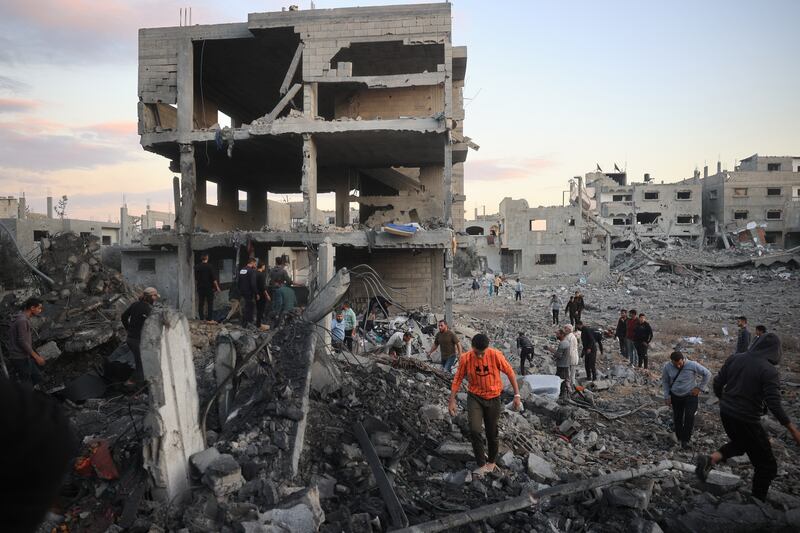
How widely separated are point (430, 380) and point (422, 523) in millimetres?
3915

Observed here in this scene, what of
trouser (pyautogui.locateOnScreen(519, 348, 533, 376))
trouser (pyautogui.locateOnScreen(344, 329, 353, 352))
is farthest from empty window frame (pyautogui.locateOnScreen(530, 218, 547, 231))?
trouser (pyautogui.locateOnScreen(344, 329, 353, 352))

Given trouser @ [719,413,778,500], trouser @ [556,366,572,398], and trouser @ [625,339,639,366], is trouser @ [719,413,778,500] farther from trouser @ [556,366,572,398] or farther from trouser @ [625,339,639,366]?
trouser @ [625,339,639,366]

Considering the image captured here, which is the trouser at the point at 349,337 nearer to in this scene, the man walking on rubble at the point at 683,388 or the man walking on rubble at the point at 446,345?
the man walking on rubble at the point at 446,345

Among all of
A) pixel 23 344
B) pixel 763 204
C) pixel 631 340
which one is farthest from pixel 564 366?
pixel 763 204

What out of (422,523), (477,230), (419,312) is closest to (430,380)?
(422,523)

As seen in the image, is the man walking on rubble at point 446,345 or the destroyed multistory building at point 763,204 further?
the destroyed multistory building at point 763,204

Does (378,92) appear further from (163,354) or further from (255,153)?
(163,354)

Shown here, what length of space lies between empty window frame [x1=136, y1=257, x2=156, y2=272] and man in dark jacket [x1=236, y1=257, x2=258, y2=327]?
6.04 metres

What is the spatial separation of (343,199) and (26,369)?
1224 cm

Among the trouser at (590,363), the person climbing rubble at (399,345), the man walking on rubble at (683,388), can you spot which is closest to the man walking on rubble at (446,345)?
the person climbing rubble at (399,345)

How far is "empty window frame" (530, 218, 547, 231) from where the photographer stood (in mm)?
36281

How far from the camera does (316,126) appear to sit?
536 inches

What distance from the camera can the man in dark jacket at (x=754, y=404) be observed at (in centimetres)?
456

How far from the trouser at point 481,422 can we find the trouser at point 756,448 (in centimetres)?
225
